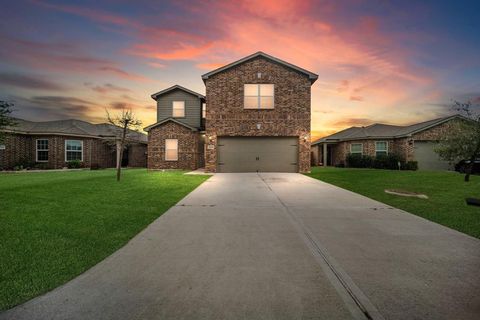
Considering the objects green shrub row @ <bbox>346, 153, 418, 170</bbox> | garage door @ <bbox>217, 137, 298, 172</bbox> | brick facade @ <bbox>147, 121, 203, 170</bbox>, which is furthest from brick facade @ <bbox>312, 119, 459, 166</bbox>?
brick facade @ <bbox>147, 121, 203, 170</bbox>

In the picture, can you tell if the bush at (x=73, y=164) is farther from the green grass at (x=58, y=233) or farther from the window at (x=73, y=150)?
the green grass at (x=58, y=233)

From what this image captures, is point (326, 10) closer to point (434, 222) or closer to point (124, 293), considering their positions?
point (434, 222)

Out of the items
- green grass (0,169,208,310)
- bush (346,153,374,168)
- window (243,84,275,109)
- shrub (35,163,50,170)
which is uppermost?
window (243,84,275,109)

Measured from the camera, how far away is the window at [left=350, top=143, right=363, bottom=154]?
78.9 feet

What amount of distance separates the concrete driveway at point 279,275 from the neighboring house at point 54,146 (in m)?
19.1

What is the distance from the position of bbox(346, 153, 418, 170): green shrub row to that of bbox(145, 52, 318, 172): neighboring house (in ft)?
31.4

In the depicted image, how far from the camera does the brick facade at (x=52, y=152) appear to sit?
2022 cm

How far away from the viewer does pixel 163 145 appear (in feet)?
65.6

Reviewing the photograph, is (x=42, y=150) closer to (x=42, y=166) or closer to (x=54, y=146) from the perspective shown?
(x=54, y=146)

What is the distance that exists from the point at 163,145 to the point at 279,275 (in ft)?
62.5

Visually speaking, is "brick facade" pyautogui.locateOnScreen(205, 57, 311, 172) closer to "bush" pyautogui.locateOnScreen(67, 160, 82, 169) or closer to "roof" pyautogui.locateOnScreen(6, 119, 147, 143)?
"roof" pyautogui.locateOnScreen(6, 119, 147, 143)

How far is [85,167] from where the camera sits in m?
22.8

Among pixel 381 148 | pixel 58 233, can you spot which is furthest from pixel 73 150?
pixel 381 148

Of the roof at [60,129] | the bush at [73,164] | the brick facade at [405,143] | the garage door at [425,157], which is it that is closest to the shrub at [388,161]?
the brick facade at [405,143]
